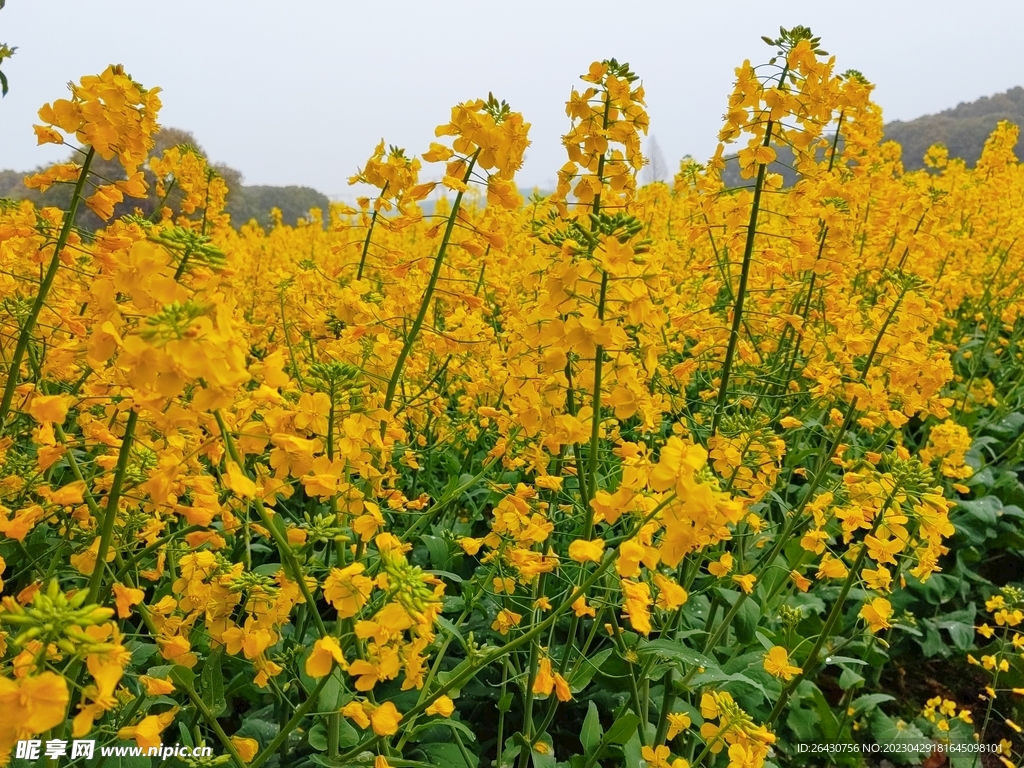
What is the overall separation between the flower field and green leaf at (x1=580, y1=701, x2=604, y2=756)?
2 centimetres

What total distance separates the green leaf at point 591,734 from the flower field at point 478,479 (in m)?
0.02

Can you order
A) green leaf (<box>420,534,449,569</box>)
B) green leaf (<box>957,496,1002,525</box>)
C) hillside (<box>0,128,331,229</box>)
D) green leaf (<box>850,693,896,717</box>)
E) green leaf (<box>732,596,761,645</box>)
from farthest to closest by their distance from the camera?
hillside (<box>0,128,331,229</box>) < green leaf (<box>957,496,1002,525</box>) < green leaf (<box>850,693,896,717</box>) < green leaf (<box>732,596,761,645</box>) < green leaf (<box>420,534,449,569</box>)

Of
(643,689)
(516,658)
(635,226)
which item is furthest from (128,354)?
(643,689)

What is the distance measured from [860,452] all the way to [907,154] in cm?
2158

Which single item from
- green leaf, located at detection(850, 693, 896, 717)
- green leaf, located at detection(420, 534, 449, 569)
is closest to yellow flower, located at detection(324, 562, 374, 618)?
green leaf, located at detection(420, 534, 449, 569)

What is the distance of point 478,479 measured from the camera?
254 centimetres

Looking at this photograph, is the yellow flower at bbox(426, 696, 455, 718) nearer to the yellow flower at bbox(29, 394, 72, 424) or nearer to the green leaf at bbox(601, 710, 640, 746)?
the green leaf at bbox(601, 710, 640, 746)

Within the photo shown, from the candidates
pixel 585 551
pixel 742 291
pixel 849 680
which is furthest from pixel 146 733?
pixel 849 680


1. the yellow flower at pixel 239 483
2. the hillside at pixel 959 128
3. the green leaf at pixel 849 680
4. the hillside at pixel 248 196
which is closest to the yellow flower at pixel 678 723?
the green leaf at pixel 849 680

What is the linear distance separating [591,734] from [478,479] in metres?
1.05

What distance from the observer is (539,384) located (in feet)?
7.00

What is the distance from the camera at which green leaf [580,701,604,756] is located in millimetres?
A: 2537

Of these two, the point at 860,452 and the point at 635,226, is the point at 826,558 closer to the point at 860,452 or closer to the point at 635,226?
the point at 635,226

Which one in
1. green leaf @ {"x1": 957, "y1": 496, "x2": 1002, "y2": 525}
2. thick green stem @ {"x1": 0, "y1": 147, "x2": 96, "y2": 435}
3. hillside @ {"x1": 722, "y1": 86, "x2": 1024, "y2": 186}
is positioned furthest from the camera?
hillside @ {"x1": 722, "y1": 86, "x2": 1024, "y2": 186}
